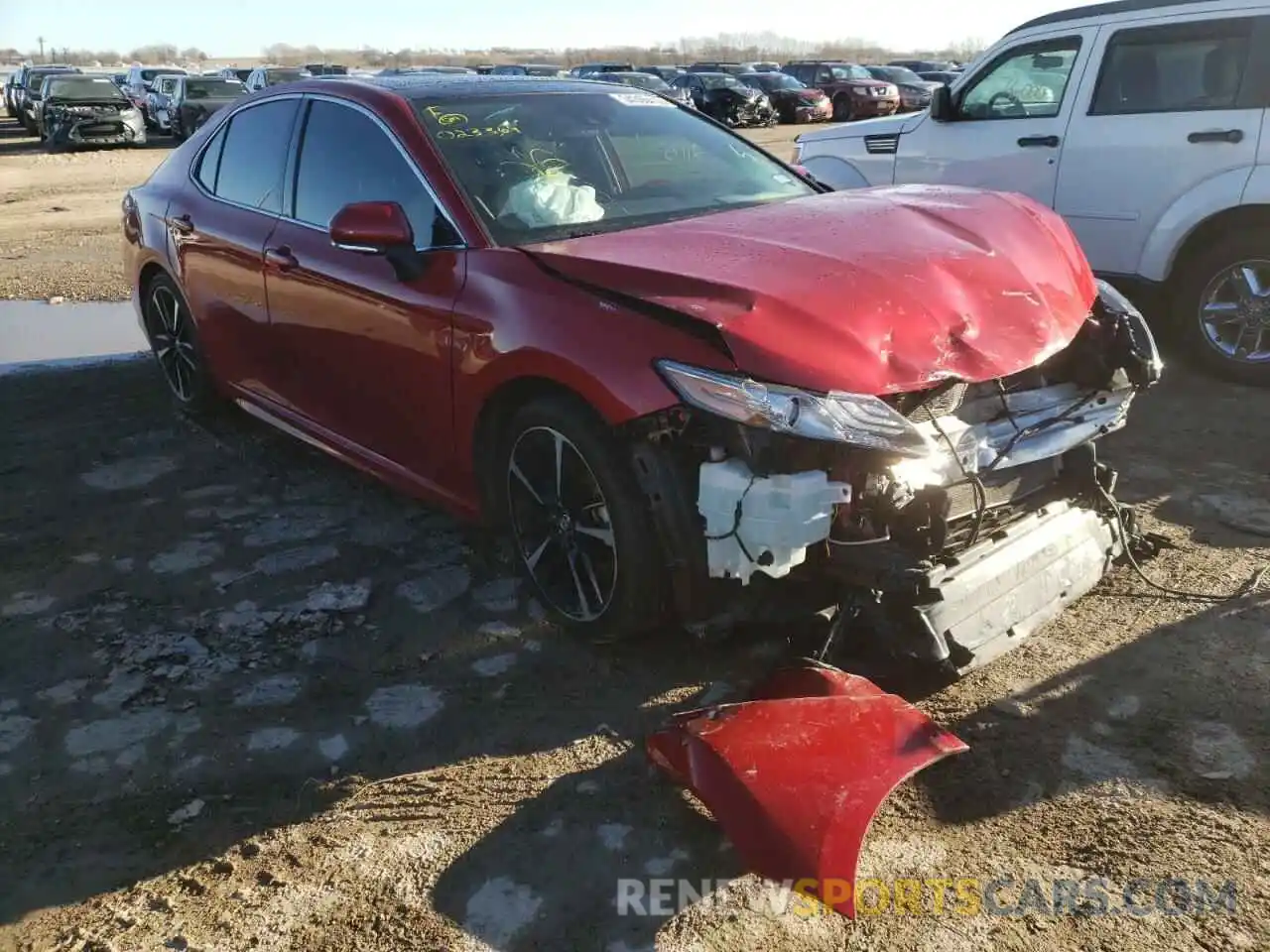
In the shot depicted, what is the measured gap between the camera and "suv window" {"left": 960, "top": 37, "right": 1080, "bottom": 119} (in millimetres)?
6633

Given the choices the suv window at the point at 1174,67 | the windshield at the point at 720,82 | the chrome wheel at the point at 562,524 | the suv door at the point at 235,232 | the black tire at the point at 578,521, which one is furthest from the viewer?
the windshield at the point at 720,82

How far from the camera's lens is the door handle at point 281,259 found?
444 cm

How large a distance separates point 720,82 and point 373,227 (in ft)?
94.7

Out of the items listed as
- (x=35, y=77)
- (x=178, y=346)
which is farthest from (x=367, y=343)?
(x=35, y=77)

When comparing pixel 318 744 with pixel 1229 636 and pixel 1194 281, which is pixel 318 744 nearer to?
pixel 1229 636

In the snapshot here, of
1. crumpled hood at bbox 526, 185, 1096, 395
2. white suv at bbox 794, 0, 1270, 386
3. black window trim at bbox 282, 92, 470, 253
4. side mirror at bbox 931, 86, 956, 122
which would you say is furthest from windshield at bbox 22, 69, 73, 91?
crumpled hood at bbox 526, 185, 1096, 395

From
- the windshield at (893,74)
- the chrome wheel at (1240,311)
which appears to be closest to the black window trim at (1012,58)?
the chrome wheel at (1240,311)

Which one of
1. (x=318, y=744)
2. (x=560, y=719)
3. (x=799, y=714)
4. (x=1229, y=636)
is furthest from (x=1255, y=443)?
(x=318, y=744)

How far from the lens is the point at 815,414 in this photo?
281cm

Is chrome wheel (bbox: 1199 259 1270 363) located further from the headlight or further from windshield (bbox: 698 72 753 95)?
windshield (bbox: 698 72 753 95)

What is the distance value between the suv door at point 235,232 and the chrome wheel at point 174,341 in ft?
0.95

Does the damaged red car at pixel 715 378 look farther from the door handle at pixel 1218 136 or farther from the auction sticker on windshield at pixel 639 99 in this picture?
the door handle at pixel 1218 136

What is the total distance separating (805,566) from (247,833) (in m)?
1.62

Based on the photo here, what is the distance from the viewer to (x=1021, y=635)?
3188 mm
